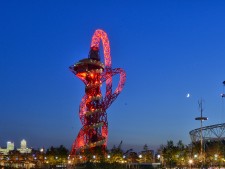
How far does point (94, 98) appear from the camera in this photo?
283 ft

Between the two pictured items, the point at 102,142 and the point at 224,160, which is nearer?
the point at 102,142

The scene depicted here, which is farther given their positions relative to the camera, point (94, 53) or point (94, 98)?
point (94, 53)

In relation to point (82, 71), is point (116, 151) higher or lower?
lower

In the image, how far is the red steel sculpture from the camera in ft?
283

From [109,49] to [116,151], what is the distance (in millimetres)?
28698

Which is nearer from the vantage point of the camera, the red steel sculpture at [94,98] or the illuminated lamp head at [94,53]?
the red steel sculpture at [94,98]

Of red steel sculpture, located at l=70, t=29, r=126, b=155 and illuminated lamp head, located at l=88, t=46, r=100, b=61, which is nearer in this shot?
red steel sculpture, located at l=70, t=29, r=126, b=155

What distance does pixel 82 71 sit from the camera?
9019 centimetres

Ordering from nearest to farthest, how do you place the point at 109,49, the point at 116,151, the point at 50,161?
the point at 109,49
the point at 116,151
the point at 50,161

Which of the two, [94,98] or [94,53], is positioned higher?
[94,53]

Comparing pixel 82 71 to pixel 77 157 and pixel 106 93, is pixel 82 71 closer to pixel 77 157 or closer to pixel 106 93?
pixel 106 93

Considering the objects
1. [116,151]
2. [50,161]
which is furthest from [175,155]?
[50,161]

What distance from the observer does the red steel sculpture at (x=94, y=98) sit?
Answer: 86250 millimetres

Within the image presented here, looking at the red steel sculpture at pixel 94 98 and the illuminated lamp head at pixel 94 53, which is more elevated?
the illuminated lamp head at pixel 94 53
